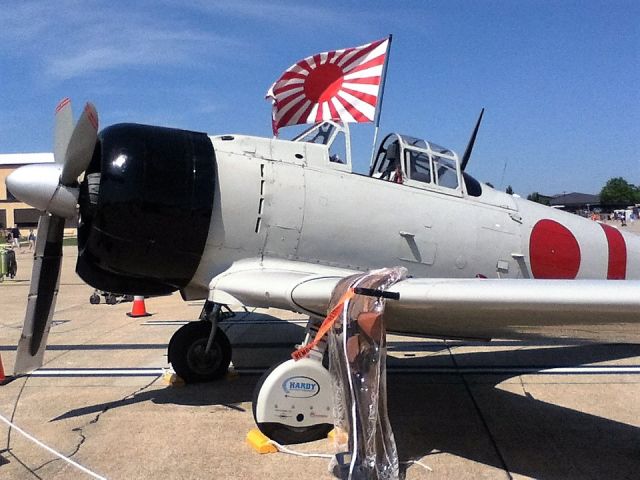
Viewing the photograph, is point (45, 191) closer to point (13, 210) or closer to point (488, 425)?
point (488, 425)

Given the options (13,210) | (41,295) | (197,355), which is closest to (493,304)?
(197,355)

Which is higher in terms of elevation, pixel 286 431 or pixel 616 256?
pixel 616 256

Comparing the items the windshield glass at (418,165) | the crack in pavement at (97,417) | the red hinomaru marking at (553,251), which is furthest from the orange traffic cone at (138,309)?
the red hinomaru marking at (553,251)

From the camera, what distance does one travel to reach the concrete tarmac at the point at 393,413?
407 centimetres

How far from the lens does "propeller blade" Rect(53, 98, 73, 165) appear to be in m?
5.70

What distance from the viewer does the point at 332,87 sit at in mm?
8344

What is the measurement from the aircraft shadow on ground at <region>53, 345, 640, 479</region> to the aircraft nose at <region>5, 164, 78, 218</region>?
1.80 meters

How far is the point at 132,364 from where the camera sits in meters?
7.10

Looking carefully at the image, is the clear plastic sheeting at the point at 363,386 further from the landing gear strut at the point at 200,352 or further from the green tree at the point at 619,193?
the green tree at the point at 619,193

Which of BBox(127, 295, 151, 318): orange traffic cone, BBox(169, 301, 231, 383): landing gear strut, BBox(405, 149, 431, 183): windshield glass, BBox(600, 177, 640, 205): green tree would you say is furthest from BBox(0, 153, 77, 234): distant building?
BBox(600, 177, 640, 205): green tree

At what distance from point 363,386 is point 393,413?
5.19ft

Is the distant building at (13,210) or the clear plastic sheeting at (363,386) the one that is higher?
the clear plastic sheeting at (363,386)

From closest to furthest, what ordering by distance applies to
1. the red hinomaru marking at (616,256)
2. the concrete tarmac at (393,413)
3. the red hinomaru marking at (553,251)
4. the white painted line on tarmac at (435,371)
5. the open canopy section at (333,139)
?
the concrete tarmac at (393,413)
the open canopy section at (333,139)
the red hinomaru marking at (553,251)
the white painted line on tarmac at (435,371)
the red hinomaru marking at (616,256)

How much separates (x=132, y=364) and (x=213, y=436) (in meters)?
2.84
